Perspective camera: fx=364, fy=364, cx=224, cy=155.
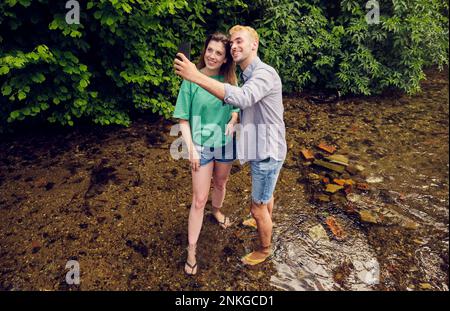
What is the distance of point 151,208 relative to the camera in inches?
160

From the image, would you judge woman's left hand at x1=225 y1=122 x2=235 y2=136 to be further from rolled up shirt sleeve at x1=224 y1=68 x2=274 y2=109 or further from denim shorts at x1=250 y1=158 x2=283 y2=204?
rolled up shirt sleeve at x1=224 y1=68 x2=274 y2=109

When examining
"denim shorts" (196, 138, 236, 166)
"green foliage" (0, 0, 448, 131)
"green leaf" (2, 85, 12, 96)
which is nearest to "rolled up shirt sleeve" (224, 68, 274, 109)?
"denim shorts" (196, 138, 236, 166)

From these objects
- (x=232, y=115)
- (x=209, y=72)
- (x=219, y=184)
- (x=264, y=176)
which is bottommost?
(x=219, y=184)

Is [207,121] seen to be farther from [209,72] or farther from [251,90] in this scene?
[251,90]

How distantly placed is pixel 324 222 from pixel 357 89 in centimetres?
355

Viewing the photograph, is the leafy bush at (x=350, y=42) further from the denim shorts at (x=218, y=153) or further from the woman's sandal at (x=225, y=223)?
the denim shorts at (x=218, y=153)

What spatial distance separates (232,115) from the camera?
304 cm

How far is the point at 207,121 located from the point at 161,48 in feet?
8.98

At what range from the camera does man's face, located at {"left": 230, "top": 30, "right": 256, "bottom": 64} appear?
8.46ft

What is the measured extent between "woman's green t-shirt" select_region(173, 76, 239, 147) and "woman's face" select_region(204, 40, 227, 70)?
114mm

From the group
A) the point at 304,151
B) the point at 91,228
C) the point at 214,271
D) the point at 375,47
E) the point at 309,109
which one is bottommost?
the point at 214,271

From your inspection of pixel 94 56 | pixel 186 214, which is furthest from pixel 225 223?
pixel 94 56
